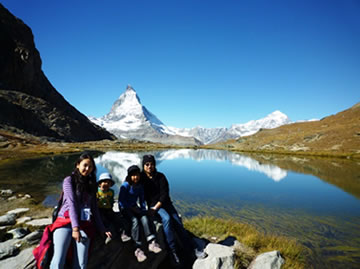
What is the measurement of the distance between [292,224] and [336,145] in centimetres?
8425

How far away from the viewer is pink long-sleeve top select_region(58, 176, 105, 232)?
5109 mm

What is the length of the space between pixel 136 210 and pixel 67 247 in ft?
7.07

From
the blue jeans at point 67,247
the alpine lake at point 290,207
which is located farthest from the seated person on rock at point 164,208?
the alpine lake at point 290,207

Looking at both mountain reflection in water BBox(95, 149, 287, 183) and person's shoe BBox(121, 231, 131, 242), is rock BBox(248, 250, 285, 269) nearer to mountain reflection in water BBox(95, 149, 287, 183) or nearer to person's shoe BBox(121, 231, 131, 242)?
person's shoe BBox(121, 231, 131, 242)

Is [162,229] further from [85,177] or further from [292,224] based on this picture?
[292,224]

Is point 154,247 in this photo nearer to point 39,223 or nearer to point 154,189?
point 154,189

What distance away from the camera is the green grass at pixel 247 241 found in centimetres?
722

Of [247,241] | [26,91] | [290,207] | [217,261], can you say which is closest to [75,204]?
[217,261]

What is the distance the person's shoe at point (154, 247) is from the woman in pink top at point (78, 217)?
1.35 meters

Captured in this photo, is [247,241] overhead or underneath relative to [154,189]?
underneath

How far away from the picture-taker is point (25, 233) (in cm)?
698

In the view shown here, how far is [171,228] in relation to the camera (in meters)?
6.57

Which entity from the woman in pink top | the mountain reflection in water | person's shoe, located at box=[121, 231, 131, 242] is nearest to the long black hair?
the woman in pink top

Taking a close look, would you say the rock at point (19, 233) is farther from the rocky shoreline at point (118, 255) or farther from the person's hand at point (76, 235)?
the person's hand at point (76, 235)
